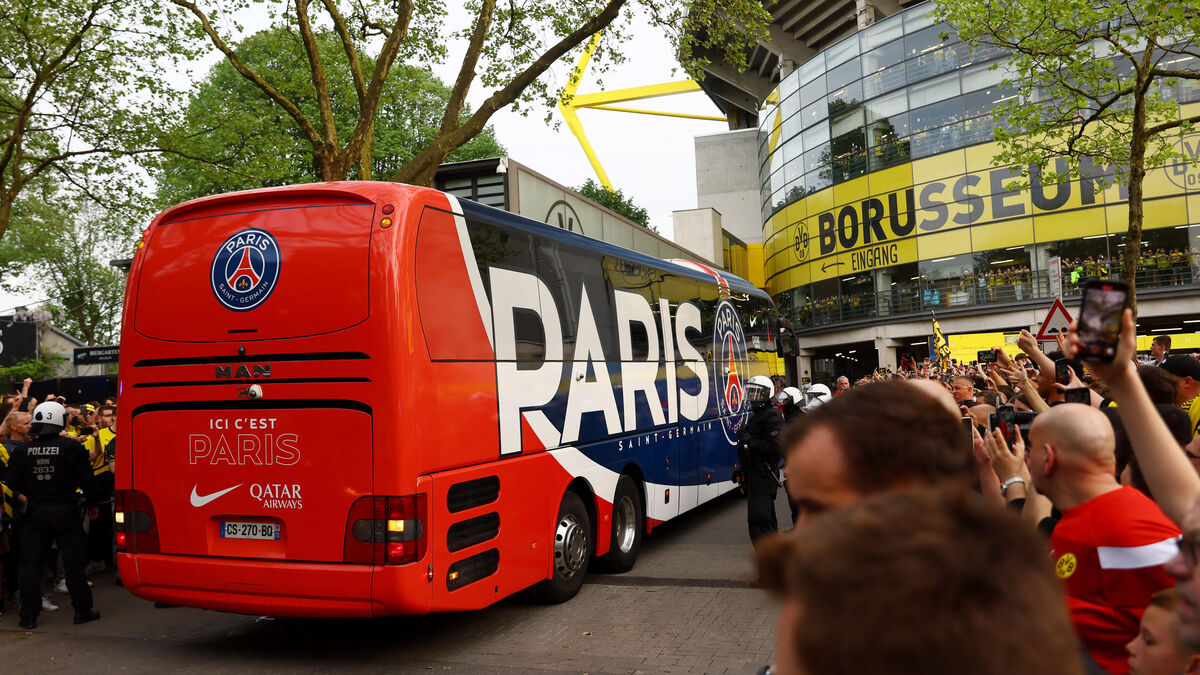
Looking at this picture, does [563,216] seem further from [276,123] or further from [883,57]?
[883,57]

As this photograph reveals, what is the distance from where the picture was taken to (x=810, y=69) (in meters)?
40.3

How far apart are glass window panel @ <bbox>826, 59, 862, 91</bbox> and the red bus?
34145mm

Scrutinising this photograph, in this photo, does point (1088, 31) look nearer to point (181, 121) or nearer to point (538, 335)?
A: point (538, 335)

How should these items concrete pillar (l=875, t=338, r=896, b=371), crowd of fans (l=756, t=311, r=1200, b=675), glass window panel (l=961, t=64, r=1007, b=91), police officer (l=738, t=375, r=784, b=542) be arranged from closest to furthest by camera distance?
crowd of fans (l=756, t=311, r=1200, b=675) < police officer (l=738, t=375, r=784, b=542) < glass window panel (l=961, t=64, r=1007, b=91) < concrete pillar (l=875, t=338, r=896, b=371)

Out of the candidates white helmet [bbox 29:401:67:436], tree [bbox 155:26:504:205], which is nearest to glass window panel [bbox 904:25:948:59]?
tree [bbox 155:26:504:205]

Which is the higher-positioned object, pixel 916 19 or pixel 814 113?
pixel 916 19

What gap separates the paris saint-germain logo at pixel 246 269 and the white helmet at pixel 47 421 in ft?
9.40

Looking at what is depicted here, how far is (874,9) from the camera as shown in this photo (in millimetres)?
39062

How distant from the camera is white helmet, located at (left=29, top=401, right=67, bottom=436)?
7.65 metres

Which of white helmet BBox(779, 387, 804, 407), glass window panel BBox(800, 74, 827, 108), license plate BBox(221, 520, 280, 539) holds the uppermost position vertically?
glass window panel BBox(800, 74, 827, 108)

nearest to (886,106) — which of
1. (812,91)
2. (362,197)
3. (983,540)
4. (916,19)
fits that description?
(916,19)

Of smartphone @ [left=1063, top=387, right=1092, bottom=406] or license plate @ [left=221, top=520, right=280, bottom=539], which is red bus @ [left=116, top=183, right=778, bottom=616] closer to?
license plate @ [left=221, top=520, right=280, bottom=539]

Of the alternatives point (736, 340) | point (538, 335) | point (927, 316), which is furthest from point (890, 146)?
point (538, 335)

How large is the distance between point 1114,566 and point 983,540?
1.83m
